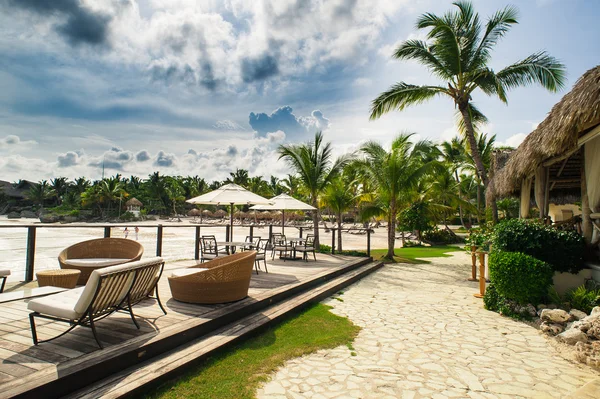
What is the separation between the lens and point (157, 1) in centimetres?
909

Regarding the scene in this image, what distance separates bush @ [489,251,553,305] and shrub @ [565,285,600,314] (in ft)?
1.20

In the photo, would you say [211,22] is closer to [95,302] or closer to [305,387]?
[95,302]

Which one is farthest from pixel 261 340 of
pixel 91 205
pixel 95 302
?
pixel 91 205

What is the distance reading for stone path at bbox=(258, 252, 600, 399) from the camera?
3074 millimetres

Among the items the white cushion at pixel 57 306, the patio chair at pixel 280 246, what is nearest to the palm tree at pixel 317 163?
the patio chair at pixel 280 246

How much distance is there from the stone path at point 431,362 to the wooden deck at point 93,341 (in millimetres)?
1154

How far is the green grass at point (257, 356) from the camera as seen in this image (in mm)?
2869

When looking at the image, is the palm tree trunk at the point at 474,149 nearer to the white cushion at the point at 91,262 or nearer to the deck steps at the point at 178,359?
the deck steps at the point at 178,359

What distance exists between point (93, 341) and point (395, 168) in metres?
11.7

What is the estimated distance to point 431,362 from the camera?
3.75 meters

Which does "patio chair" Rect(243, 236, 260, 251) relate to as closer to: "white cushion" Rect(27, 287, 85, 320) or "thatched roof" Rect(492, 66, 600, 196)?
"white cushion" Rect(27, 287, 85, 320)

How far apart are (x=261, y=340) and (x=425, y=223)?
18.5 m

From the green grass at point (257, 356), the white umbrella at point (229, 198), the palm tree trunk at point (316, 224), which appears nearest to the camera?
the green grass at point (257, 356)

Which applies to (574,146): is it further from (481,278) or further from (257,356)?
(257,356)
